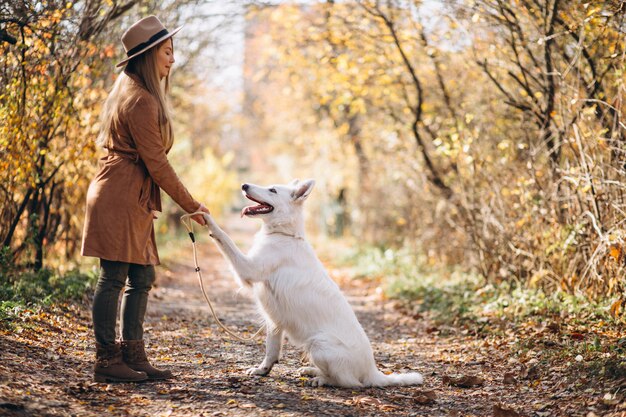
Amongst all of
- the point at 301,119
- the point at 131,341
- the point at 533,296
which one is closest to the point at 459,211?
the point at 533,296

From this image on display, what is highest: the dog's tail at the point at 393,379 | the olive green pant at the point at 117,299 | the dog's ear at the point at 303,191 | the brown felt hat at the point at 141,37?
the brown felt hat at the point at 141,37

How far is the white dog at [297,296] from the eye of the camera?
14.8 ft

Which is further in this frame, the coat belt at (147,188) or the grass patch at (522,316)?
the grass patch at (522,316)

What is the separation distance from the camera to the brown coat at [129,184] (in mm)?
4152

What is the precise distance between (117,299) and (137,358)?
476mm

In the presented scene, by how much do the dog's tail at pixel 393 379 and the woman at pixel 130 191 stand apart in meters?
1.64

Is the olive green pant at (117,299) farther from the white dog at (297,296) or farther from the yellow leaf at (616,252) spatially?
the yellow leaf at (616,252)

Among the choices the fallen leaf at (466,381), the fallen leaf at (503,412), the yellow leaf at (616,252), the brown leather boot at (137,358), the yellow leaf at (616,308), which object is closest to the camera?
the fallen leaf at (503,412)

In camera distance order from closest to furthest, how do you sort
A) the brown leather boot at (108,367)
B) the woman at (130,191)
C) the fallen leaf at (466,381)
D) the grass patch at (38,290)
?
the woman at (130,191)
the brown leather boot at (108,367)
the fallen leaf at (466,381)
the grass patch at (38,290)

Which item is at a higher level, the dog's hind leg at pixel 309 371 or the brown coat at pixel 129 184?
the brown coat at pixel 129 184

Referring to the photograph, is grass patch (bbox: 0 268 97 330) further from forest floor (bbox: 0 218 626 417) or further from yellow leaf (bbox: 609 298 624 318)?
yellow leaf (bbox: 609 298 624 318)

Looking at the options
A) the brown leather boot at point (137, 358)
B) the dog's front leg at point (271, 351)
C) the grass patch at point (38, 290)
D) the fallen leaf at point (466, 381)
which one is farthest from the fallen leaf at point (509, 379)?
the grass patch at point (38, 290)

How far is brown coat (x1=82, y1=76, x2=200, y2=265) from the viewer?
4.15 m

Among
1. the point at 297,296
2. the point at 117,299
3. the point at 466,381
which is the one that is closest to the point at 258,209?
the point at 297,296
